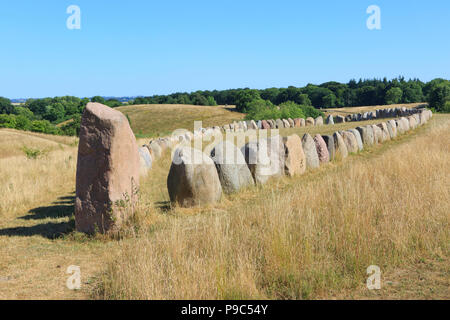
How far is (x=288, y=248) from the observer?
4.07m

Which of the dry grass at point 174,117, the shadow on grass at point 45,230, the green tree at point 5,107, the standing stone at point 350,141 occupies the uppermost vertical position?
the green tree at point 5,107

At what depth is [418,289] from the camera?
3.62 meters

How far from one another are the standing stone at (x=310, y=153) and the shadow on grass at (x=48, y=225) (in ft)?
21.0

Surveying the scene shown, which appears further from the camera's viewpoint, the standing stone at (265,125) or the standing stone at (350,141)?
the standing stone at (265,125)

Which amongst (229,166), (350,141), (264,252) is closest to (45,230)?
(229,166)

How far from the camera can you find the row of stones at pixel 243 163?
7031 mm

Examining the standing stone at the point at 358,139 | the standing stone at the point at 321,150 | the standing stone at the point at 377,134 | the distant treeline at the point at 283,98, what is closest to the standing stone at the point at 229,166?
the standing stone at the point at 321,150

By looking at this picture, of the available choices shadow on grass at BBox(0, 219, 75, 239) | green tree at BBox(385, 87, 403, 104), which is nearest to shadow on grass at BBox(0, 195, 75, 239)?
shadow on grass at BBox(0, 219, 75, 239)

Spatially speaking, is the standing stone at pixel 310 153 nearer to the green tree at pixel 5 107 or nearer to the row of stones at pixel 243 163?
the row of stones at pixel 243 163

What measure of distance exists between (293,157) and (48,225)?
6.07 metres

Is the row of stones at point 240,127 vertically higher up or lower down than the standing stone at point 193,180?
higher up

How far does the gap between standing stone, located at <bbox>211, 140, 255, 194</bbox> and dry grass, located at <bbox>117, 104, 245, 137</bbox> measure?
40596mm

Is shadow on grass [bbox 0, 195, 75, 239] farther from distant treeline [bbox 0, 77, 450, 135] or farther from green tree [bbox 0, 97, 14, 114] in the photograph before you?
green tree [bbox 0, 97, 14, 114]

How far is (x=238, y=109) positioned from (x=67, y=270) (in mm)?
57531
